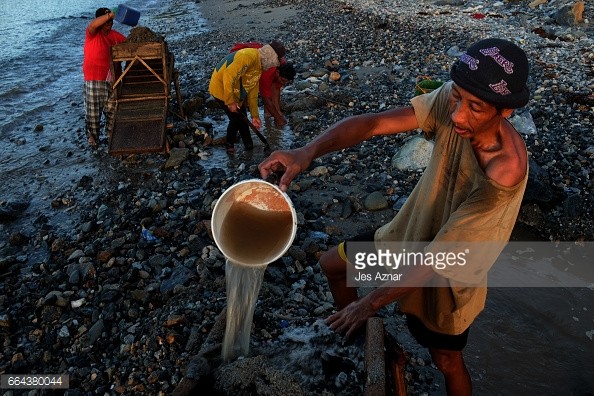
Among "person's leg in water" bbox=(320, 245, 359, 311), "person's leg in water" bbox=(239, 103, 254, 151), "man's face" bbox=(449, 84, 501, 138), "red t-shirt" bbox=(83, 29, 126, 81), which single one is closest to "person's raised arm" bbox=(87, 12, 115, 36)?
"red t-shirt" bbox=(83, 29, 126, 81)

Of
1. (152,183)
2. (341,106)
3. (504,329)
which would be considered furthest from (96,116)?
(504,329)

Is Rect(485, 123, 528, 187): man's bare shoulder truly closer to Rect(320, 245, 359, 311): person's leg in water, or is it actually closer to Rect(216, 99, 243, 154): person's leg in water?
Rect(320, 245, 359, 311): person's leg in water

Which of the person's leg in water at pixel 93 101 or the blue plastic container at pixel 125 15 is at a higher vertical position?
the blue plastic container at pixel 125 15

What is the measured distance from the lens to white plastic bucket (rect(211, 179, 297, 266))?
257cm

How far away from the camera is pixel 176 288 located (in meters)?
3.67

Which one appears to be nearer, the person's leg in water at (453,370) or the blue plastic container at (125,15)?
the person's leg in water at (453,370)

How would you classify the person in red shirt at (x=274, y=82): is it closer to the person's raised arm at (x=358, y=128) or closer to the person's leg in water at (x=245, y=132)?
the person's leg in water at (x=245, y=132)

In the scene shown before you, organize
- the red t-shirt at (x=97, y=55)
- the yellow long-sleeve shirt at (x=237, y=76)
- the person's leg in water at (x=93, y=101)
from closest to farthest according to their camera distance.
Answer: the yellow long-sleeve shirt at (x=237, y=76) → the red t-shirt at (x=97, y=55) → the person's leg in water at (x=93, y=101)

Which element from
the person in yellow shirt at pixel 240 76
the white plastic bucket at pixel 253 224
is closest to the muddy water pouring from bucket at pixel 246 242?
the white plastic bucket at pixel 253 224

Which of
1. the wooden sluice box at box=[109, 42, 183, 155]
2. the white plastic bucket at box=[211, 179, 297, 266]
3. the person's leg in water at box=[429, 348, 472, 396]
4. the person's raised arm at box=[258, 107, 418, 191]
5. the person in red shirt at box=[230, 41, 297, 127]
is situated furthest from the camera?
the person in red shirt at box=[230, 41, 297, 127]

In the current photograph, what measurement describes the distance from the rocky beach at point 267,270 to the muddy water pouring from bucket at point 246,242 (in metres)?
0.14

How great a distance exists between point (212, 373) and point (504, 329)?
2.22 metres

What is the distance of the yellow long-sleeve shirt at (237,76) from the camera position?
18.9 ft

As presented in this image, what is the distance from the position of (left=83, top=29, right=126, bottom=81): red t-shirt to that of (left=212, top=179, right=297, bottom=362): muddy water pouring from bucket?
472 cm
